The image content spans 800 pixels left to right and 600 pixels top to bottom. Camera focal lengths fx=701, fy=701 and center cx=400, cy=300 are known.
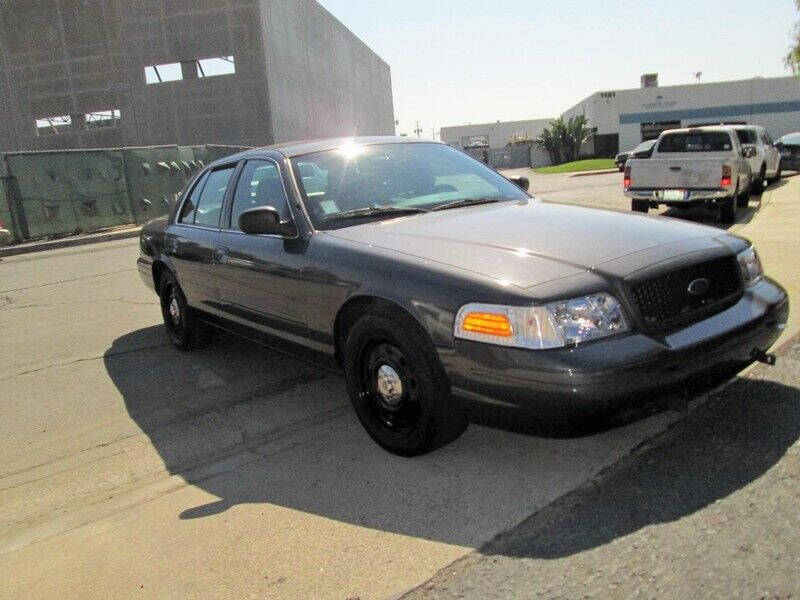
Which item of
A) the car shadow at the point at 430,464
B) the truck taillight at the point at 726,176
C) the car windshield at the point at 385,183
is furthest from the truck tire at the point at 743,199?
the car shadow at the point at 430,464

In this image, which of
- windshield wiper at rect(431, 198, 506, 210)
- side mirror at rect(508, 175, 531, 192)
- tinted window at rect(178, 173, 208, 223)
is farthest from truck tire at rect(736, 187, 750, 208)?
tinted window at rect(178, 173, 208, 223)

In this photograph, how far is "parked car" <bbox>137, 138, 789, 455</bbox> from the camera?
2.88 m

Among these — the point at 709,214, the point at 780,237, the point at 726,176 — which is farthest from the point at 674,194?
the point at 780,237

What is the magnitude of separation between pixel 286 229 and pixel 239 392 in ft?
4.49

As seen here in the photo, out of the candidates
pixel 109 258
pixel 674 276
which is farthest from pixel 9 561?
pixel 109 258

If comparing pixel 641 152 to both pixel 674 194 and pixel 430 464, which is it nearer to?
pixel 674 194

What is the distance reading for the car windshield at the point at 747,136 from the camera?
16.5 m

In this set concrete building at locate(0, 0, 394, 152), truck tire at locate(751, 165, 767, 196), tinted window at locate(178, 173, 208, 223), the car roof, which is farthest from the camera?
concrete building at locate(0, 0, 394, 152)

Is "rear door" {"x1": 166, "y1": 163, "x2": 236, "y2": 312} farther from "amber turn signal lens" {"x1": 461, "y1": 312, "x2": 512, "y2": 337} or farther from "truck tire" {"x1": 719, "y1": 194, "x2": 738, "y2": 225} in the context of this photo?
"truck tire" {"x1": 719, "y1": 194, "x2": 738, "y2": 225}

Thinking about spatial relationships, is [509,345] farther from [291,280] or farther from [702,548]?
[291,280]

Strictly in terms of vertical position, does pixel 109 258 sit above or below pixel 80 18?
below

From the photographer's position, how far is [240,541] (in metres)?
2.91

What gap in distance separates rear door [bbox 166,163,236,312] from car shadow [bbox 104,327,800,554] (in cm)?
92

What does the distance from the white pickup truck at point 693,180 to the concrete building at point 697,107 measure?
4159cm
